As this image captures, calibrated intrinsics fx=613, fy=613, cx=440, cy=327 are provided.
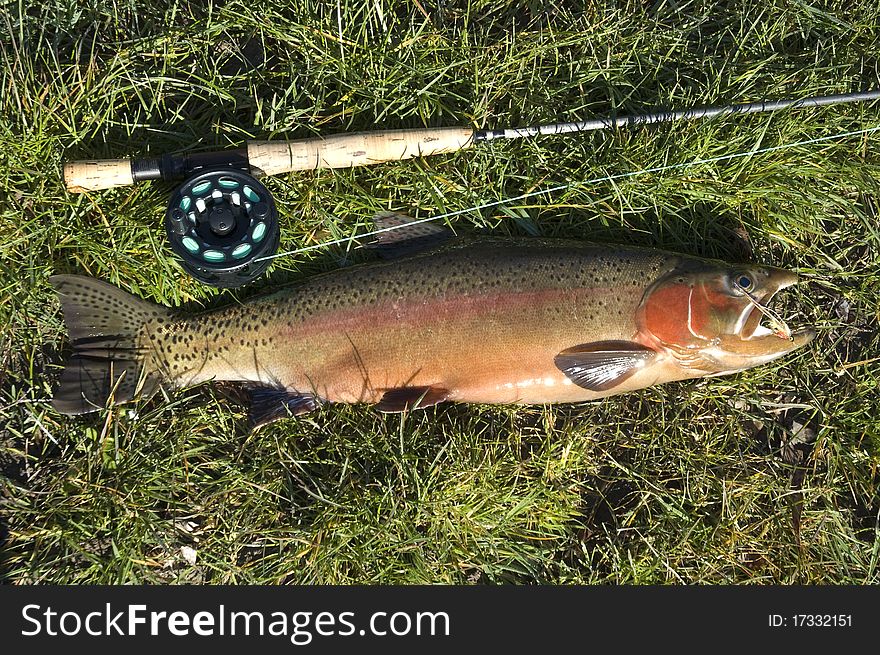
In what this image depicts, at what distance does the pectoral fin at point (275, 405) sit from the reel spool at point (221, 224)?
1.73 ft

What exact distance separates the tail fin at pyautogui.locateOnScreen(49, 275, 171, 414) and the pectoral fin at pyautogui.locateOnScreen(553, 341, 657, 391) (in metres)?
1.82

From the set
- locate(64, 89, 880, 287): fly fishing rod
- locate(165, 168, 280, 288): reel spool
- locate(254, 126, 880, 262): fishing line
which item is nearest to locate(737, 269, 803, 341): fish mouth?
locate(254, 126, 880, 262): fishing line

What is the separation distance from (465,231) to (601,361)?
0.88 m

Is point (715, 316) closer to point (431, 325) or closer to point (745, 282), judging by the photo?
point (745, 282)

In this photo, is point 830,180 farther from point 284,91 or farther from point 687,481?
point 284,91

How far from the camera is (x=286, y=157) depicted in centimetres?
267

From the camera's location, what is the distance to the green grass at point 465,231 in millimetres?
2771

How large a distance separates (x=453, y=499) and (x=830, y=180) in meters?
2.41

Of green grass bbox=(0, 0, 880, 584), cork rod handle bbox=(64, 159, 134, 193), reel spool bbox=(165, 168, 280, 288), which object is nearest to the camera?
reel spool bbox=(165, 168, 280, 288)

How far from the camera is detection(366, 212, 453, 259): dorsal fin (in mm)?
2816

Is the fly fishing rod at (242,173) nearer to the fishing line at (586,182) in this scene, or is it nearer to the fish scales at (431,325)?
the fishing line at (586,182)

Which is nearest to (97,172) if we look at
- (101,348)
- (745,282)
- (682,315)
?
(101,348)

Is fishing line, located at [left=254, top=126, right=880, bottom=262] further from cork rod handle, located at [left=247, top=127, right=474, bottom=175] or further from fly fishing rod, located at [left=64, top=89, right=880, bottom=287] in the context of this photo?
cork rod handle, located at [left=247, top=127, right=474, bottom=175]

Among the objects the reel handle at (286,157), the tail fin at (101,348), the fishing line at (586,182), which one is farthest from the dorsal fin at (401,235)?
the tail fin at (101,348)
